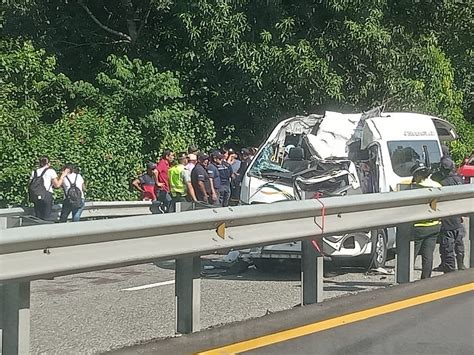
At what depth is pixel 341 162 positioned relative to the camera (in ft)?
36.6

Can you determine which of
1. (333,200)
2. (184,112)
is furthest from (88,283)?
(184,112)

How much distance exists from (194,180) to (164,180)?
8.27 feet

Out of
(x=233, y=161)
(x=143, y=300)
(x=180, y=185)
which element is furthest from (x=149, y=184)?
(x=143, y=300)

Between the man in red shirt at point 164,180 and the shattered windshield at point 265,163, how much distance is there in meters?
5.88

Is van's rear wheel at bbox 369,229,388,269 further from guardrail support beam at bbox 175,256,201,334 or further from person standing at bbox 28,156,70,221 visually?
person standing at bbox 28,156,70,221

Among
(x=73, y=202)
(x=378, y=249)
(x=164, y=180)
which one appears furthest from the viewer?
(x=164, y=180)

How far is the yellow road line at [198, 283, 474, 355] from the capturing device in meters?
5.89

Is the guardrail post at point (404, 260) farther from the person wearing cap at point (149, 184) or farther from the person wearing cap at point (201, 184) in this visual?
the person wearing cap at point (149, 184)

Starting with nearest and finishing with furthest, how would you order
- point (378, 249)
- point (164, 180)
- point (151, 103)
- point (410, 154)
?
point (378, 249) < point (410, 154) < point (164, 180) < point (151, 103)

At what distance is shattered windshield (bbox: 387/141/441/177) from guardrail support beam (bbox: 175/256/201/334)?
5.82 m

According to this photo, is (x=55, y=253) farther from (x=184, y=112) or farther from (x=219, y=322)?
(x=184, y=112)

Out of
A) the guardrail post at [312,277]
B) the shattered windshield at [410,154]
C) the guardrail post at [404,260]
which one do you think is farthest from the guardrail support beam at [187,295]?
the shattered windshield at [410,154]

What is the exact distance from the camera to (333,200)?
25.4 feet

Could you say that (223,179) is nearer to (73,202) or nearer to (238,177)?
A: (238,177)
